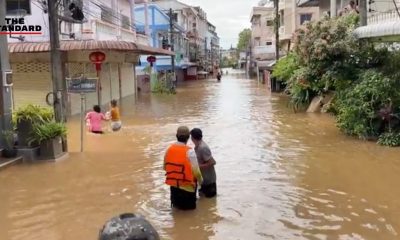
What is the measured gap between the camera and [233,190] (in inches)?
361

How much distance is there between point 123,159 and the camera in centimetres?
1228

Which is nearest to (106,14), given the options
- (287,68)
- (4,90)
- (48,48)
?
(48,48)

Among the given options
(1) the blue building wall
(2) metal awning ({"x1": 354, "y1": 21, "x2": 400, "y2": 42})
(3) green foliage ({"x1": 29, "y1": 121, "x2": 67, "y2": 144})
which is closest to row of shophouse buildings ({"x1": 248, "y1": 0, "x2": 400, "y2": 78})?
(2) metal awning ({"x1": 354, "y1": 21, "x2": 400, "y2": 42})

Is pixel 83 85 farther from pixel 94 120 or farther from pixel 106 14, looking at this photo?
pixel 106 14

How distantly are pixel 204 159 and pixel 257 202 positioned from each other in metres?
1.12

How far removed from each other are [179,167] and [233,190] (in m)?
2.03

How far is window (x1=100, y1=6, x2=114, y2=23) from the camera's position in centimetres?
2698

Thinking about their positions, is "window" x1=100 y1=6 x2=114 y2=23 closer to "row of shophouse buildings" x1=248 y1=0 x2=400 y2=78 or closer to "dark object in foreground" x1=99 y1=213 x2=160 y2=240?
"row of shophouse buildings" x1=248 y1=0 x2=400 y2=78

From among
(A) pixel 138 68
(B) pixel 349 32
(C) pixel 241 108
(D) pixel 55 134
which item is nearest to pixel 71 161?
(D) pixel 55 134

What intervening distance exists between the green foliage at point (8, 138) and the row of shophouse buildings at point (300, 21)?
9.19 m

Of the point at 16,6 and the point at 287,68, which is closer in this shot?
the point at 16,6

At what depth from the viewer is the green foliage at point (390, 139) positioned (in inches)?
525

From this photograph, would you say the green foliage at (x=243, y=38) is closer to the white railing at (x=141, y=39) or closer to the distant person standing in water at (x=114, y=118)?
the white railing at (x=141, y=39)

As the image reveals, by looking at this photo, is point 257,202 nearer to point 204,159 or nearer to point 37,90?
point 204,159
